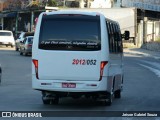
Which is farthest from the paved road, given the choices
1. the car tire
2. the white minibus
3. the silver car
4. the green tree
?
the green tree

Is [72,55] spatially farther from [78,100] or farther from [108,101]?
[78,100]

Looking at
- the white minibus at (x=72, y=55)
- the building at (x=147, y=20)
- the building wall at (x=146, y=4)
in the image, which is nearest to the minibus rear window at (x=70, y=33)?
the white minibus at (x=72, y=55)

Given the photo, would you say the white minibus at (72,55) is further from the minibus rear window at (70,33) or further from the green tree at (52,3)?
the green tree at (52,3)

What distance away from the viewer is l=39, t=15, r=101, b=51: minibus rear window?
1484 cm

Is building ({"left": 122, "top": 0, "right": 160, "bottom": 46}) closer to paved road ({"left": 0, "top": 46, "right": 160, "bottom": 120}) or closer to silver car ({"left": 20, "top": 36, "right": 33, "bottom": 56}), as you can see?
silver car ({"left": 20, "top": 36, "right": 33, "bottom": 56})

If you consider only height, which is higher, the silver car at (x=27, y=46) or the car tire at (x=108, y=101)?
the car tire at (x=108, y=101)

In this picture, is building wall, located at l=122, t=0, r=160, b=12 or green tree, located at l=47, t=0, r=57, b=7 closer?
building wall, located at l=122, t=0, r=160, b=12

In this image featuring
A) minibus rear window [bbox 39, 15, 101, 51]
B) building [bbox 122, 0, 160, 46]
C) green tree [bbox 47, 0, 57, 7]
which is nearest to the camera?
minibus rear window [bbox 39, 15, 101, 51]

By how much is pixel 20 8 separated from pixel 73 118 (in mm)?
73630

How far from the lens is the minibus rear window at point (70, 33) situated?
14836 mm

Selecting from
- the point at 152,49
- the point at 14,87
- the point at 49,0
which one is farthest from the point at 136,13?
the point at 14,87

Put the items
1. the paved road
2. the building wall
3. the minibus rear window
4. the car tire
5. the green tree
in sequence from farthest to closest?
the green tree → the building wall → the car tire → the paved road → the minibus rear window

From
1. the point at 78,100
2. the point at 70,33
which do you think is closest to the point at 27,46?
the point at 78,100

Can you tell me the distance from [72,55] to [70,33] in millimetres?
611
